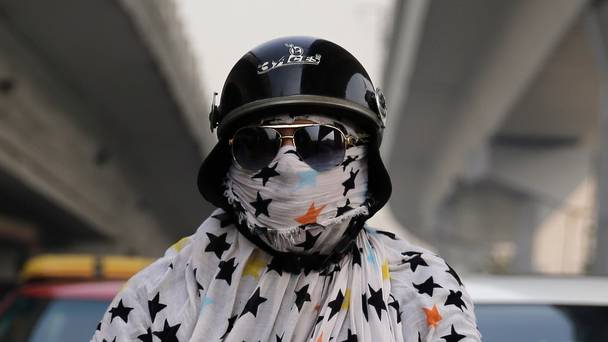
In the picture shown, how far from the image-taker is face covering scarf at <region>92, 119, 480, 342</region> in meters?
2.24

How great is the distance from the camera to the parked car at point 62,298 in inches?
215

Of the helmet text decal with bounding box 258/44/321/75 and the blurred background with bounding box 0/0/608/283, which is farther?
the blurred background with bounding box 0/0/608/283

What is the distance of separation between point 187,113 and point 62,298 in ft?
45.3

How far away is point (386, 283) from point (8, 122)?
45.7 ft

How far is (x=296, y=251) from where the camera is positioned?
228 cm

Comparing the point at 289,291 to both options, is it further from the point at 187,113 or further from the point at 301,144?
the point at 187,113

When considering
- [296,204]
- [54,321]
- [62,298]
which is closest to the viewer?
[296,204]

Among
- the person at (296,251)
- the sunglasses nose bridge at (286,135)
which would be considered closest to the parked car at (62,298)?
the person at (296,251)

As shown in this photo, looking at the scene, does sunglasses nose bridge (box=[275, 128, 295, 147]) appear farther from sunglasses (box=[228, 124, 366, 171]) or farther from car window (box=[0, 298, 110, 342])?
car window (box=[0, 298, 110, 342])

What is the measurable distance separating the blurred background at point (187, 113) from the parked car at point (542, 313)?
29.3ft

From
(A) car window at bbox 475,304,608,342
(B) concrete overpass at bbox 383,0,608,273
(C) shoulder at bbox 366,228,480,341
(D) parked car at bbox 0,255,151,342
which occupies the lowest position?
(B) concrete overpass at bbox 383,0,608,273

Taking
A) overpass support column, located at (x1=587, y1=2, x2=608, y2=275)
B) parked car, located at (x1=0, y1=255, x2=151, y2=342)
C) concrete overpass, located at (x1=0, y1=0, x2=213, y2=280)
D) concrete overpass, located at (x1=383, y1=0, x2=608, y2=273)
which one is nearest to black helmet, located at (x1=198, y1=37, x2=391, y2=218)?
parked car, located at (x1=0, y1=255, x2=151, y2=342)

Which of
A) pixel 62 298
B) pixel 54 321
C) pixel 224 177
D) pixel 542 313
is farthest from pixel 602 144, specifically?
pixel 224 177

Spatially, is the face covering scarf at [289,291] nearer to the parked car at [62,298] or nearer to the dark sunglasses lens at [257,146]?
the dark sunglasses lens at [257,146]
